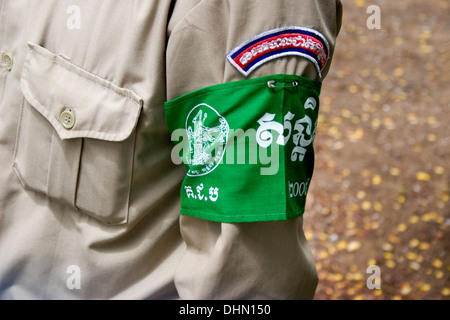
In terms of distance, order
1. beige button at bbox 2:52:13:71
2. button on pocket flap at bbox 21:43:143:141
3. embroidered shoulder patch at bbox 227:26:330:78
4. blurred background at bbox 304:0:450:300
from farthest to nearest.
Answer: blurred background at bbox 304:0:450:300, beige button at bbox 2:52:13:71, button on pocket flap at bbox 21:43:143:141, embroidered shoulder patch at bbox 227:26:330:78

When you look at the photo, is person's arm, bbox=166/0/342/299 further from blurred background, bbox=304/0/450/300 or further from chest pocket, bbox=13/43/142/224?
blurred background, bbox=304/0/450/300

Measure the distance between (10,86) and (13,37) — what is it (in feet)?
0.39

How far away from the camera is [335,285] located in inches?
144

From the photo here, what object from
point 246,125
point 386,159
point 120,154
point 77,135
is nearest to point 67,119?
point 77,135

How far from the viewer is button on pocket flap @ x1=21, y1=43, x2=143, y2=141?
1.13 m

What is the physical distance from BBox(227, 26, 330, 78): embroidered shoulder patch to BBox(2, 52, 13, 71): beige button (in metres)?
0.59

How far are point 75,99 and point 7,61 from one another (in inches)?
10.4

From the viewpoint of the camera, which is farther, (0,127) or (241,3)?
(0,127)

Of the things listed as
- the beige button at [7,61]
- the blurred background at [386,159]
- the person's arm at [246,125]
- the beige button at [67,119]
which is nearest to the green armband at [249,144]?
the person's arm at [246,125]

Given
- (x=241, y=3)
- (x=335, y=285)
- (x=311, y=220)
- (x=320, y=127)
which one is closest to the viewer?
(x=241, y=3)

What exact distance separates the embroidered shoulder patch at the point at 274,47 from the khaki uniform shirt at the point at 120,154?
14mm

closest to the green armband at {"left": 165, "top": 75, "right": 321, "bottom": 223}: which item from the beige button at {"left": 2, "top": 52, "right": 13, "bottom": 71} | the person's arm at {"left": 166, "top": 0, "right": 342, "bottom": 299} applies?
the person's arm at {"left": 166, "top": 0, "right": 342, "bottom": 299}

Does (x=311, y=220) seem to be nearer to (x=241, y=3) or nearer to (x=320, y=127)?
(x=320, y=127)
